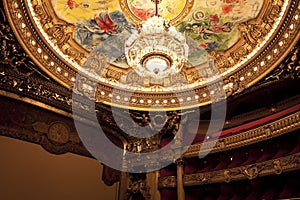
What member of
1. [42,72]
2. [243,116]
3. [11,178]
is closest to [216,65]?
[243,116]

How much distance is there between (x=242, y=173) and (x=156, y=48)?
257cm

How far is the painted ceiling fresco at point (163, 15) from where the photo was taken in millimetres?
5766

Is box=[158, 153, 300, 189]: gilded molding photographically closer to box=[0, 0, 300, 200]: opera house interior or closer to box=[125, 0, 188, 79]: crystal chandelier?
box=[0, 0, 300, 200]: opera house interior

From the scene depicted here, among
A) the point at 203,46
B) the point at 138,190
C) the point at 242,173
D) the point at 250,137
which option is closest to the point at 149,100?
the point at 203,46

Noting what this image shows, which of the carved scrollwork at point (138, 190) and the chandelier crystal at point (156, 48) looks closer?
the chandelier crystal at point (156, 48)

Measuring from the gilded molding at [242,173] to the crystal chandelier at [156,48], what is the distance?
6.90 ft

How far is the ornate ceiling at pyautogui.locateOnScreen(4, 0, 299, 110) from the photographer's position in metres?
5.53

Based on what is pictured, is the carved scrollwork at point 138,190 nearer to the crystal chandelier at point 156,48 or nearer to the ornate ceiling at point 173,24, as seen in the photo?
the ornate ceiling at point 173,24

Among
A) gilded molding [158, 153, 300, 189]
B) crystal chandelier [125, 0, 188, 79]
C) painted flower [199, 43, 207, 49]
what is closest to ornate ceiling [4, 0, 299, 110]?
painted flower [199, 43, 207, 49]

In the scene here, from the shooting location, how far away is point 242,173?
18.0 feet

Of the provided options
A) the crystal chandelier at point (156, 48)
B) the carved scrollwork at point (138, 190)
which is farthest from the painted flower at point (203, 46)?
the carved scrollwork at point (138, 190)

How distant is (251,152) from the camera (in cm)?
576

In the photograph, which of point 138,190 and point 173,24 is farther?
point 138,190

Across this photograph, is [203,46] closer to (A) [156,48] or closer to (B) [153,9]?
(B) [153,9]
